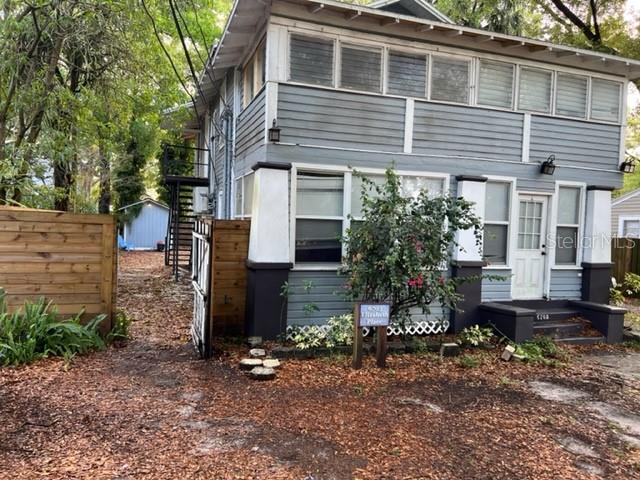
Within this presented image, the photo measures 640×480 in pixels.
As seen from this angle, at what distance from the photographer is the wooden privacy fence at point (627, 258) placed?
42.7 feet

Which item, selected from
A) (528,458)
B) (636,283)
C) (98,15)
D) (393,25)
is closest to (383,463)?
(528,458)

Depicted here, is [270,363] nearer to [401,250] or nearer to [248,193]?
[401,250]

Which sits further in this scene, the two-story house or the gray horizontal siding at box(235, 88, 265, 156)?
the gray horizontal siding at box(235, 88, 265, 156)

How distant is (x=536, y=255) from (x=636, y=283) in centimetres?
634

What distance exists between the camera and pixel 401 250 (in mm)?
5352

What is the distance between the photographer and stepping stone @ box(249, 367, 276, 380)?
490 cm

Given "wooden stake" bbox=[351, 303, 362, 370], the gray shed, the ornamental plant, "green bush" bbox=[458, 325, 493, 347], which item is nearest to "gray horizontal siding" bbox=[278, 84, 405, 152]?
the ornamental plant

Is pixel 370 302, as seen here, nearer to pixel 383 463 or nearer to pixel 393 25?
pixel 383 463

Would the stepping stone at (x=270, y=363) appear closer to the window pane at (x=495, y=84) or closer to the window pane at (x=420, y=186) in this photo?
the window pane at (x=420, y=186)

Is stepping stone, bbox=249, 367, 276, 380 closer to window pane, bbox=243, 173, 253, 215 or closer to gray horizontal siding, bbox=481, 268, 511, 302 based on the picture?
window pane, bbox=243, 173, 253, 215

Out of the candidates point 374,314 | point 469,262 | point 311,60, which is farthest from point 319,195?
point 469,262

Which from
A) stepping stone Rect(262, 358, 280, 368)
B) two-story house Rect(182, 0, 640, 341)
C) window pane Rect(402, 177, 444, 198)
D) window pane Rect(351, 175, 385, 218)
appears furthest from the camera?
window pane Rect(402, 177, 444, 198)

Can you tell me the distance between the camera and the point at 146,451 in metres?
3.23

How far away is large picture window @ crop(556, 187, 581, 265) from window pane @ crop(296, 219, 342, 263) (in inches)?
167
